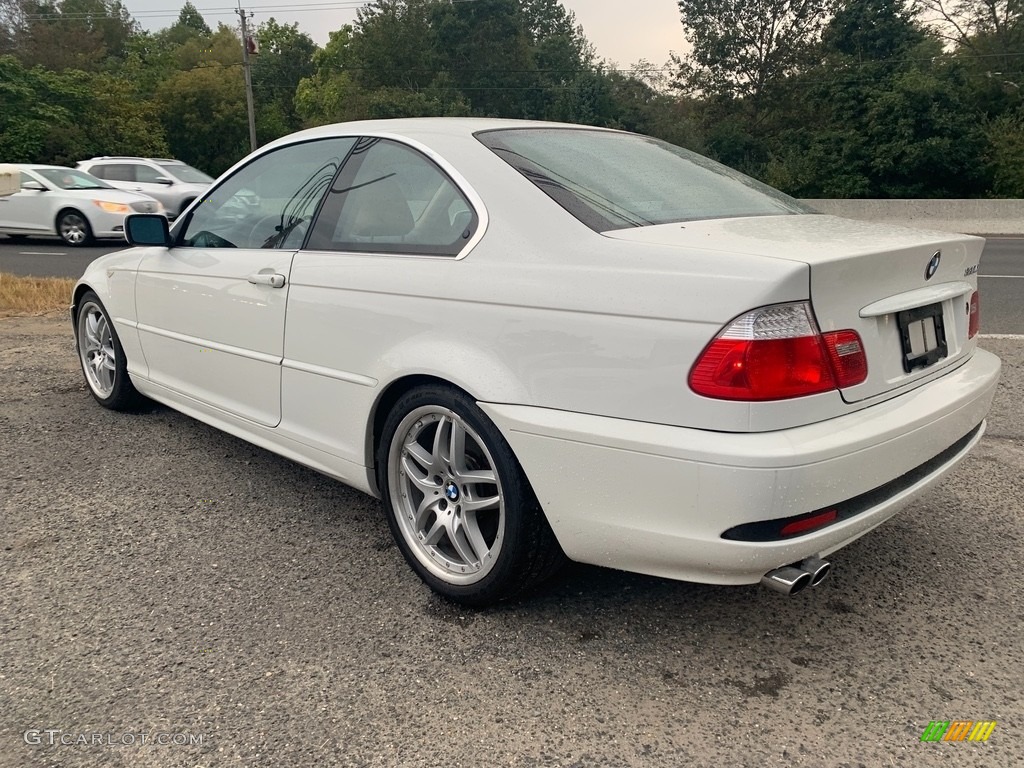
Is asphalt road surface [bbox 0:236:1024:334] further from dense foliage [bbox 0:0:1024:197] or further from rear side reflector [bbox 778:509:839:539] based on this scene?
dense foliage [bbox 0:0:1024:197]

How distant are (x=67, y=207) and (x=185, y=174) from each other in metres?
3.37

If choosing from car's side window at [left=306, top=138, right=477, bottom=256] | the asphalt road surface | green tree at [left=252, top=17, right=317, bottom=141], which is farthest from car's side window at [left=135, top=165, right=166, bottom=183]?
green tree at [left=252, top=17, right=317, bottom=141]

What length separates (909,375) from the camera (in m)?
2.35

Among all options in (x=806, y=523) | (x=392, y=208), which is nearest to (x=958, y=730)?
(x=806, y=523)

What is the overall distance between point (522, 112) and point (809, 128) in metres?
21.8

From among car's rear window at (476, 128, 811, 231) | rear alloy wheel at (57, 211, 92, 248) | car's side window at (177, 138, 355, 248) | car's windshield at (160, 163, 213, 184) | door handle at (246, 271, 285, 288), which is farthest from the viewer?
car's windshield at (160, 163, 213, 184)

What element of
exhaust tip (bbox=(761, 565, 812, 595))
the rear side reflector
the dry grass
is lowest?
exhaust tip (bbox=(761, 565, 812, 595))

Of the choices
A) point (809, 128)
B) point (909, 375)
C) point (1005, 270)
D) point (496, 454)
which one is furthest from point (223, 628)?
point (809, 128)

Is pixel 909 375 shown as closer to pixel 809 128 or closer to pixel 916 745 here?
pixel 916 745

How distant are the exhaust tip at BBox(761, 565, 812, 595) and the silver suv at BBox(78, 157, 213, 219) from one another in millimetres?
16539

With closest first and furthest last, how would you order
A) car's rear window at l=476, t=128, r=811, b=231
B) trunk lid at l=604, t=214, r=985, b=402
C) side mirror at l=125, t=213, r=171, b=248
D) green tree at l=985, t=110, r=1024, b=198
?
trunk lid at l=604, t=214, r=985, b=402, car's rear window at l=476, t=128, r=811, b=231, side mirror at l=125, t=213, r=171, b=248, green tree at l=985, t=110, r=1024, b=198

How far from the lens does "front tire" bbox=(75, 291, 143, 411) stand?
179 inches

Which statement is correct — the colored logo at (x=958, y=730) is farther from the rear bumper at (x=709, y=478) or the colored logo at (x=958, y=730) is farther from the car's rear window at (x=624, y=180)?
the car's rear window at (x=624, y=180)

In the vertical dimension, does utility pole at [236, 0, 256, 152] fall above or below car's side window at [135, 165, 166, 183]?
above
